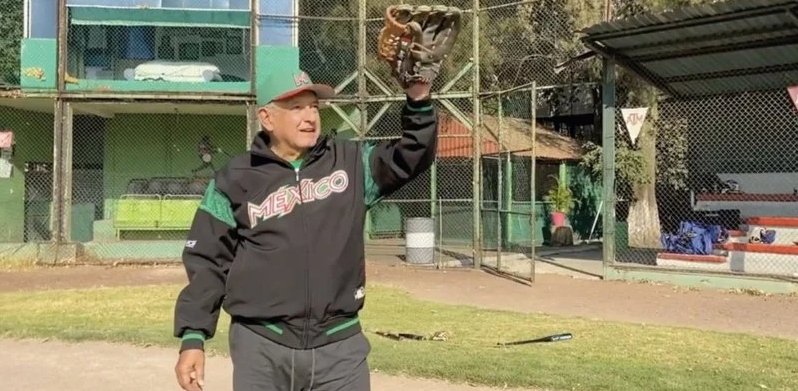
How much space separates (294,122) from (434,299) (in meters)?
8.71

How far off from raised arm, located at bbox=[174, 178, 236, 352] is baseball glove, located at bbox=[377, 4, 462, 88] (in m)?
0.90

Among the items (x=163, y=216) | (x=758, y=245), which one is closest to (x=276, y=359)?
(x=758, y=245)

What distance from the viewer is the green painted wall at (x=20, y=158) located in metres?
18.6

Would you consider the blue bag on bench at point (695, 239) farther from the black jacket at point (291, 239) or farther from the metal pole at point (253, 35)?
the black jacket at point (291, 239)

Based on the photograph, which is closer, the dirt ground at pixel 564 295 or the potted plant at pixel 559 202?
the dirt ground at pixel 564 295

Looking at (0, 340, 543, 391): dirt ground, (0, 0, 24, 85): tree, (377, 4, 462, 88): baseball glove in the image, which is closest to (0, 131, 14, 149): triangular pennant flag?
(0, 0, 24, 85): tree

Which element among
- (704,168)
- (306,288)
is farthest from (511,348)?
(704,168)

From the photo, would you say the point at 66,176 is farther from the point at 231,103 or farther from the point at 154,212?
the point at 231,103

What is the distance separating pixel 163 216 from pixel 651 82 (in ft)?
35.5

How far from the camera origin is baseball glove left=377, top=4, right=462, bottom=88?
9.18 ft

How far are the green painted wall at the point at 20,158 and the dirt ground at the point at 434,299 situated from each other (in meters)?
3.94

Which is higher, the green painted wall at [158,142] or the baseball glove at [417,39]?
the green painted wall at [158,142]

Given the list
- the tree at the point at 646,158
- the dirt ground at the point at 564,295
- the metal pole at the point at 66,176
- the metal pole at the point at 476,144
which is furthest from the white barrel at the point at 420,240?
the metal pole at the point at 66,176

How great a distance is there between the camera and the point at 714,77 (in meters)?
15.4
